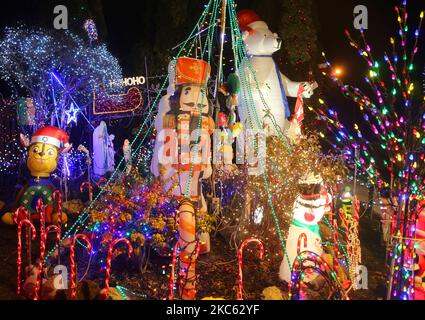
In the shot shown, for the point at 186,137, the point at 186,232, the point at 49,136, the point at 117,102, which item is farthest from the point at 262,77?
the point at 117,102

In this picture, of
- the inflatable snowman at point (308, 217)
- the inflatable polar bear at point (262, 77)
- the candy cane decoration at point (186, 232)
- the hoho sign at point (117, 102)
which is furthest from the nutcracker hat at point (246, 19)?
the hoho sign at point (117, 102)

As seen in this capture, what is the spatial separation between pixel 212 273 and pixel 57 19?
1445cm

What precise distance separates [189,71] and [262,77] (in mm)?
3144

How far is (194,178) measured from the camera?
769 cm

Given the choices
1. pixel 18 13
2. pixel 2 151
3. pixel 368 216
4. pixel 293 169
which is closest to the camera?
pixel 293 169

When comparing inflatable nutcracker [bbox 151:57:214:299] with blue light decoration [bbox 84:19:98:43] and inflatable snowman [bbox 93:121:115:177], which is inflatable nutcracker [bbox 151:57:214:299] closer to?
inflatable snowman [bbox 93:121:115:177]

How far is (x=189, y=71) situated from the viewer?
774cm

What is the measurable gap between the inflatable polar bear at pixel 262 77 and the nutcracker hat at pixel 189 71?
229 cm

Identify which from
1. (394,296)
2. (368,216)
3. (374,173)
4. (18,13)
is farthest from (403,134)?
(18,13)

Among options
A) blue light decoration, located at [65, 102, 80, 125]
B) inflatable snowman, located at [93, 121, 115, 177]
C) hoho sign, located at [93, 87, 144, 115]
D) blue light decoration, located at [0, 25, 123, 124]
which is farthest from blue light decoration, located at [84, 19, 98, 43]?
inflatable snowman, located at [93, 121, 115, 177]

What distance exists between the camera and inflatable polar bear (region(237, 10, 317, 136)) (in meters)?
10.1

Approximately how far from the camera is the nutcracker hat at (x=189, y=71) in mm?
7715

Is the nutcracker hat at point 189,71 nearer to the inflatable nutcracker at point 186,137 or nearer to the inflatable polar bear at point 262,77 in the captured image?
the inflatable nutcracker at point 186,137
